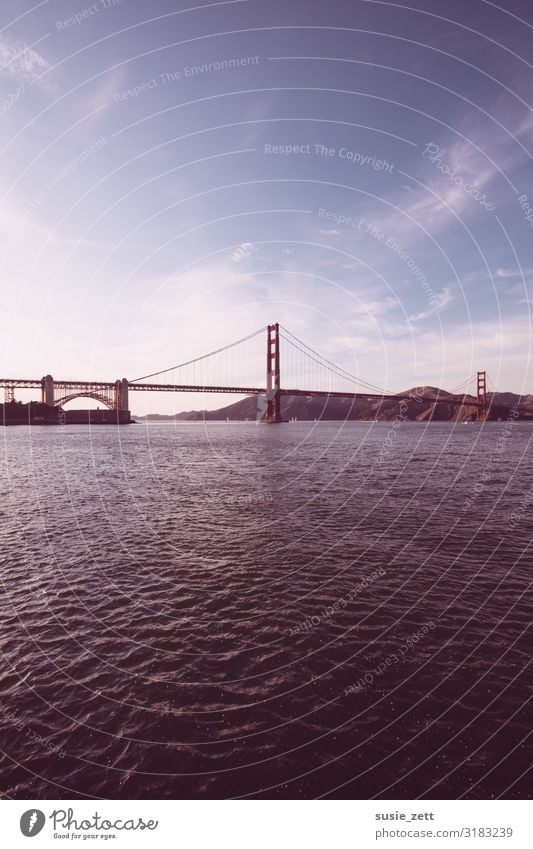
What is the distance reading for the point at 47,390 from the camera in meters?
164

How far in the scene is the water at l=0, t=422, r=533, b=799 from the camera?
709 centimetres

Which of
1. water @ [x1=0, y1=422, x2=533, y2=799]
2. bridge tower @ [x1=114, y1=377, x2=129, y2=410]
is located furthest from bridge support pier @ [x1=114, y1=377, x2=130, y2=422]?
water @ [x1=0, y1=422, x2=533, y2=799]

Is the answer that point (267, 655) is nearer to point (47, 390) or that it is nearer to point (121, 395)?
point (121, 395)

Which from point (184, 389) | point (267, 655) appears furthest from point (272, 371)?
point (267, 655)

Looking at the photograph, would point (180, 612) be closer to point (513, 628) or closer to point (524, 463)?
point (513, 628)

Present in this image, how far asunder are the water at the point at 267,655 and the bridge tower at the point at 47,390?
161 metres

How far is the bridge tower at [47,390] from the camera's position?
163125 mm

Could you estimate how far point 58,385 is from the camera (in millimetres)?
165125

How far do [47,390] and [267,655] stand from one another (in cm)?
18148

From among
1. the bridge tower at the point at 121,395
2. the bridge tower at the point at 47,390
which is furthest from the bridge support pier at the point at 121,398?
the bridge tower at the point at 47,390

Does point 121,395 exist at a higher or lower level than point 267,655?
higher

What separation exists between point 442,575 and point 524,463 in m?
38.2

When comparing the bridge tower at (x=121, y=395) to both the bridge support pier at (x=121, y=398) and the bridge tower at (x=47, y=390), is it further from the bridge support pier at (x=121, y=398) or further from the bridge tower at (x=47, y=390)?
the bridge tower at (x=47, y=390)
